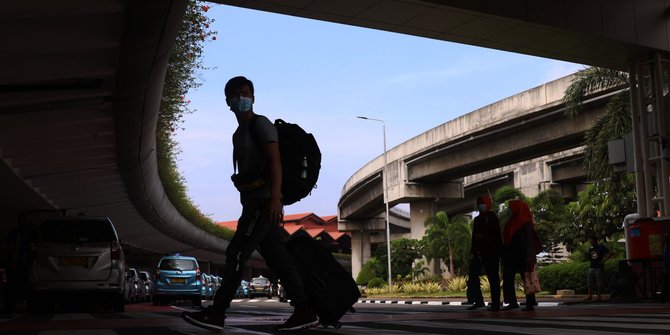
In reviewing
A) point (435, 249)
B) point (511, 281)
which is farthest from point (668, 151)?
point (435, 249)

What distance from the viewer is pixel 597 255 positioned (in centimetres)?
1814

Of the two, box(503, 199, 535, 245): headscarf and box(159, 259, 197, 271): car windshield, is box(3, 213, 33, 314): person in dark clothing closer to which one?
box(503, 199, 535, 245): headscarf

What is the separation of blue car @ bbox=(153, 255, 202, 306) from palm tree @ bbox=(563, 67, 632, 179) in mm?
13249

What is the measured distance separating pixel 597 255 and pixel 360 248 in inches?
2005

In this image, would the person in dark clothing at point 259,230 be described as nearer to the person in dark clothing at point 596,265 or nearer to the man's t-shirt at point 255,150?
the man's t-shirt at point 255,150

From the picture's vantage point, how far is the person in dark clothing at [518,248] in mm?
11239

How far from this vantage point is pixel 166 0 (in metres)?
11.1

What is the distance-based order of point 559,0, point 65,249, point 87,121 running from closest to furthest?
point 65,249 → point 559,0 → point 87,121

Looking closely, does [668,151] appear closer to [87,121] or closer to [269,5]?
[269,5]

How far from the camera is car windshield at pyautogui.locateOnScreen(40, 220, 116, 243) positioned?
14109 mm

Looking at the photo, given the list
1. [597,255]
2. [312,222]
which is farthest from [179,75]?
[312,222]

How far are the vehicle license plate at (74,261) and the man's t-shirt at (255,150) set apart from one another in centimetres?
844

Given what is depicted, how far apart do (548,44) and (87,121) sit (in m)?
10.8

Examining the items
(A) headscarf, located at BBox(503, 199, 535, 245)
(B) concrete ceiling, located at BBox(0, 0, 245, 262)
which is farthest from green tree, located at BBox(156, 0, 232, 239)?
(A) headscarf, located at BBox(503, 199, 535, 245)
